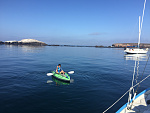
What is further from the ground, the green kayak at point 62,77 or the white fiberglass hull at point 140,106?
the white fiberglass hull at point 140,106

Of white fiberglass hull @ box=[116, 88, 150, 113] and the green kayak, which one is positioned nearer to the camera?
white fiberglass hull @ box=[116, 88, 150, 113]

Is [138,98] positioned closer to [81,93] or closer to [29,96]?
[81,93]

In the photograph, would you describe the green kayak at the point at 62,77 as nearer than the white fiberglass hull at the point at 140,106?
No

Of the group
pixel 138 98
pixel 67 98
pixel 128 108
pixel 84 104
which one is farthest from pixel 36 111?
pixel 138 98

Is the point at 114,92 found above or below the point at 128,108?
below

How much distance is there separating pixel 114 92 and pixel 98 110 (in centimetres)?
483

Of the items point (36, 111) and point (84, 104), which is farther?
point (84, 104)

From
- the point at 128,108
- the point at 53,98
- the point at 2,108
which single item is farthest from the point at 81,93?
the point at 2,108

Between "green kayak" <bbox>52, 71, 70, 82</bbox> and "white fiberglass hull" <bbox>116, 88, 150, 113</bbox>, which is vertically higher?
"white fiberglass hull" <bbox>116, 88, 150, 113</bbox>

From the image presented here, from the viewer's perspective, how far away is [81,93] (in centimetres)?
1300

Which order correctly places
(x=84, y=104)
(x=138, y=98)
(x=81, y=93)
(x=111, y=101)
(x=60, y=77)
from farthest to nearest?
(x=60, y=77)
(x=81, y=93)
(x=111, y=101)
(x=84, y=104)
(x=138, y=98)

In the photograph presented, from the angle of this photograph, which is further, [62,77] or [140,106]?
[62,77]

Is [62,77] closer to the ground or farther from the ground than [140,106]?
closer to the ground

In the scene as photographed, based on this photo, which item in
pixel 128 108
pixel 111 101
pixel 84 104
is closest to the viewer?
pixel 128 108
